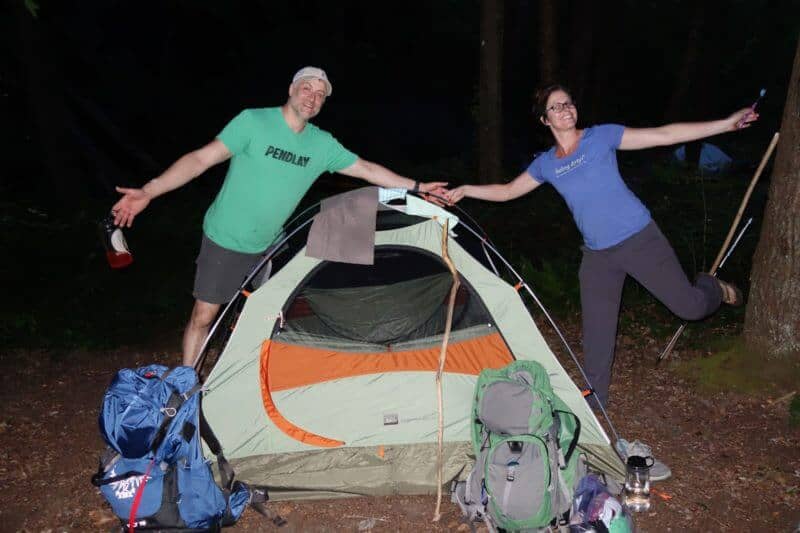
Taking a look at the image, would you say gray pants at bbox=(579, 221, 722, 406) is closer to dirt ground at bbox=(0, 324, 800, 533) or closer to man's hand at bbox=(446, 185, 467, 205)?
dirt ground at bbox=(0, 324, 800, 533)

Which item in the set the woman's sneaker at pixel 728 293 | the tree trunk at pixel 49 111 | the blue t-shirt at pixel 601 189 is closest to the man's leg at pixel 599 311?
the blue t-shirt at pixel 601 189

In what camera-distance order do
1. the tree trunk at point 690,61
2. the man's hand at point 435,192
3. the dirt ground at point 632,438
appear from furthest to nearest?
1. the tree trunk at point 690,61
2. the man's hand at point 435,192
3. the dirt ground at point 632,438

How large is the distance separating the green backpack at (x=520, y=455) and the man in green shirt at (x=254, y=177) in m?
1.42

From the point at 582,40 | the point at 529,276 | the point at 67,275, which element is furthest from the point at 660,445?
the point at 582,40

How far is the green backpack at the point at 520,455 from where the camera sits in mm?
3041

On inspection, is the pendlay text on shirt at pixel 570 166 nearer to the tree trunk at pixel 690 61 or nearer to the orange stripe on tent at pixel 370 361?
the orange stripe on tent at pixel 370 361

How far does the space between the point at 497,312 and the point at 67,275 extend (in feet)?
21.9

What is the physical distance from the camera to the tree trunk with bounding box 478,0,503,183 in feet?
29.4

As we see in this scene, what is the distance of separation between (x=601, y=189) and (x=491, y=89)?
6.07 meters

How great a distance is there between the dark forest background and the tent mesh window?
109 inches

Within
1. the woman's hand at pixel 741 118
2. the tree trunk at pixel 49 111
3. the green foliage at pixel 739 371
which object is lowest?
the green foliage at pixel 739 371

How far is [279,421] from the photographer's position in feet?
12.4

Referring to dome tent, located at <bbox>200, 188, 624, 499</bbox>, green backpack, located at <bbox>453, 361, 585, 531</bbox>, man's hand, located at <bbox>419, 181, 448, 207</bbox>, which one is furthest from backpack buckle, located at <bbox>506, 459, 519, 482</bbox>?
man's hand, located at <bbox>419, 181, 448, 207</bbox>

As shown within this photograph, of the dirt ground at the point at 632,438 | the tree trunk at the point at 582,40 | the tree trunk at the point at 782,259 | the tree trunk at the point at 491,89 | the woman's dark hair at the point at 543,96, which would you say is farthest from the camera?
the tree trunk at the point at 582,40
